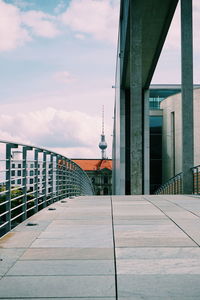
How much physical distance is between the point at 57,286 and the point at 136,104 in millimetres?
15572

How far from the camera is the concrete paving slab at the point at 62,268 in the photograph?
392 cm

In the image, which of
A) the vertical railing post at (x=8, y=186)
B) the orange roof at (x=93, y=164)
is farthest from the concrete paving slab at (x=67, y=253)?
the orange roof at (x=93, y=164)

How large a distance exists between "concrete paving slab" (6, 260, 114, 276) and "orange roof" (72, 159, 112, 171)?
125243 millimetres

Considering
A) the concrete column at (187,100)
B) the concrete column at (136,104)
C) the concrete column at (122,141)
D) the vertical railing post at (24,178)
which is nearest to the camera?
the vertical railing post at (24,178)

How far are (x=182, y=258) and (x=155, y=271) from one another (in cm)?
61

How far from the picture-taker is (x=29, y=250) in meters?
4.95

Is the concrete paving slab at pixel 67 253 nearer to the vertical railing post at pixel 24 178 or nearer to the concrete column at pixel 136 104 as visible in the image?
the vertical railing post at pixel 24 178

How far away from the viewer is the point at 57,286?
3.52 metres

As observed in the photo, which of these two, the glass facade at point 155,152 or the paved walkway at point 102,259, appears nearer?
the paved walkway at point 102,259

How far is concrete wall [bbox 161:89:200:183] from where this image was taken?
38328 millimetres

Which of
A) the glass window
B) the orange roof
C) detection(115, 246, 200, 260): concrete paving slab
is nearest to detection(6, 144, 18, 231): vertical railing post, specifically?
detection(115, 246, 200, 260): concrete paving slab

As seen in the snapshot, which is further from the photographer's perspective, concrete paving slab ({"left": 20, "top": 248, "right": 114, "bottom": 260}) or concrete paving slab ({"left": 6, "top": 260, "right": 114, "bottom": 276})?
concrete paving slab ({"left": 20, "top": 248, "right": 114, "bottom": 260})

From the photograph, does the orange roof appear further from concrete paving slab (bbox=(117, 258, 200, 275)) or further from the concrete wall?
concrete paving slab (bbox=(117, 258, 200, 275))

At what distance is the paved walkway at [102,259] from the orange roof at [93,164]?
404ft
